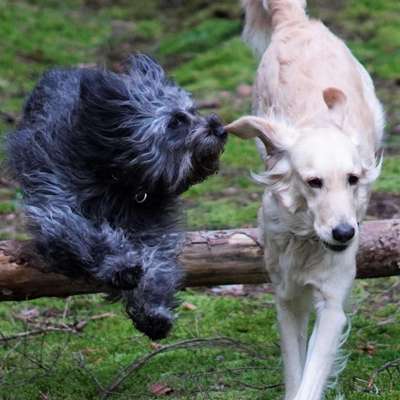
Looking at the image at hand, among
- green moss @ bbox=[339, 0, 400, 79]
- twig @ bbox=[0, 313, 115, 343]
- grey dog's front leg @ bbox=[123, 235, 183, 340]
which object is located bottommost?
green moss @ bbox=[339, 0, 400, 79]

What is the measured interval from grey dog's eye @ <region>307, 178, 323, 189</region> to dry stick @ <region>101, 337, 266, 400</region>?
5.68 feet

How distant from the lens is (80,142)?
5.30m

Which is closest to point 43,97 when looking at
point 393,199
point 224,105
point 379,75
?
point 393,199

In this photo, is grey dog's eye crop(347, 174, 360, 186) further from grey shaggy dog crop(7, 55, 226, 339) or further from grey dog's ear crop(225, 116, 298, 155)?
grey shaggy dog crop(7, 55, 226, 339)

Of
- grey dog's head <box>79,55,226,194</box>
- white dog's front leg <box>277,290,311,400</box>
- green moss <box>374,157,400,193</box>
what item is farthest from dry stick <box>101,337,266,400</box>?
green moss <box>374,157,400,193</box>

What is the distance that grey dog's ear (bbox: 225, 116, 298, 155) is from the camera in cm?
523

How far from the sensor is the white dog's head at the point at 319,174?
4.84 metres

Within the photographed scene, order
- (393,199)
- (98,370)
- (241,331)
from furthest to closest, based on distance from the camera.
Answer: (393,199) < (241,331) < (98,370)

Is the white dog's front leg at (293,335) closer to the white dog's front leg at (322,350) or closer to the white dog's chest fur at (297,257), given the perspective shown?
the white dog's chest fur at (297,257)

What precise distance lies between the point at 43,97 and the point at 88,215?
0.84m

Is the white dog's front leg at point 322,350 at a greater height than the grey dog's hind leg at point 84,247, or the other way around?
the grey dog's hind leg at point 84,247

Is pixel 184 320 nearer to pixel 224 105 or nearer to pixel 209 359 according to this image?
pixel 209 359

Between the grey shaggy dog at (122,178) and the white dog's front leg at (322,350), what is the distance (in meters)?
0.66

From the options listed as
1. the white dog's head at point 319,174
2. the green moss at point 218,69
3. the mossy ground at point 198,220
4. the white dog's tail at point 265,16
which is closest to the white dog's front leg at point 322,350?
the white dog's head at point 319,174
